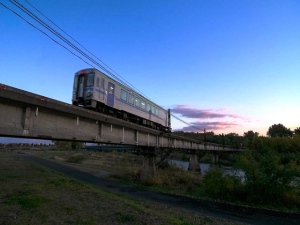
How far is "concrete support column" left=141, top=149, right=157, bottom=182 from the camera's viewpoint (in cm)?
2962

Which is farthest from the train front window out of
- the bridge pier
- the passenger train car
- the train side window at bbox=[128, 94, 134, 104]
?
the bridge pier

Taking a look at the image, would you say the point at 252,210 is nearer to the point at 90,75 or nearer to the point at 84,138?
the point at 84,138

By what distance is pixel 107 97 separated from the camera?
76.5 feet

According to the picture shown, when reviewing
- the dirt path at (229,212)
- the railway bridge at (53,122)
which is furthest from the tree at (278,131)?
the railway bridge at (53,122)

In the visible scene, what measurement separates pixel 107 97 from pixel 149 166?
37.1 feet

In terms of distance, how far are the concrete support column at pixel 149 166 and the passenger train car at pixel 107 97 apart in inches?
159

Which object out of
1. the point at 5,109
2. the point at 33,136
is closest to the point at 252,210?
the point at 33,136

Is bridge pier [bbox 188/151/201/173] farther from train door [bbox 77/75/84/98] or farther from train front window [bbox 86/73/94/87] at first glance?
train front window [bbox 86/73/94/87]

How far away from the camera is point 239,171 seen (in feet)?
73.6

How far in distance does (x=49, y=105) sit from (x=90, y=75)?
30.0 feet

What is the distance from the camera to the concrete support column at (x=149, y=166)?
97.2ft

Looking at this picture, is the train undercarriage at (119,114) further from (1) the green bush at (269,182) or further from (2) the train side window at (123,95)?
(1) the green bush at (269,182)

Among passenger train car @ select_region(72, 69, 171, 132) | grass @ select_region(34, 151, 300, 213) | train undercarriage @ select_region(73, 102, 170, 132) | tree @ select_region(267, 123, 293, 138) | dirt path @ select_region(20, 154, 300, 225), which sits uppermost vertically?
tree @ select_region(267, 123, 293, 138)

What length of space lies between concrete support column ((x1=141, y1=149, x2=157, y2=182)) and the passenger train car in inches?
159
